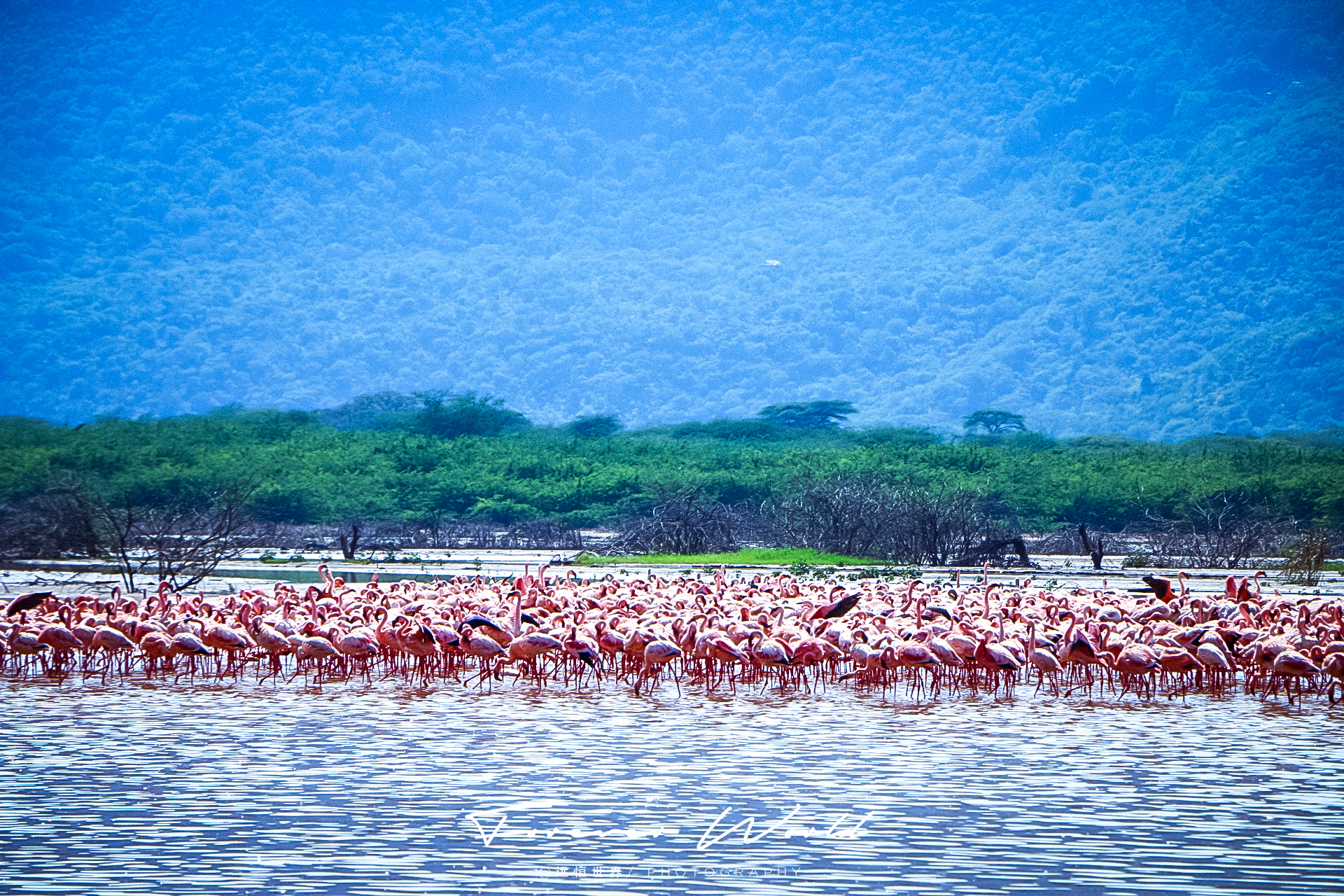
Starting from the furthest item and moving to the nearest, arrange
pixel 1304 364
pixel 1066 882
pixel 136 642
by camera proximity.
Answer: pixel 1304 364 → pixel 136 642 → pixel 1066 882

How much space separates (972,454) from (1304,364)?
206 ft

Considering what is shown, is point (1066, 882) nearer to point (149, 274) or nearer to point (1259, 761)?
point (1259, 761)

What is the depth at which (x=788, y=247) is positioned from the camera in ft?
400

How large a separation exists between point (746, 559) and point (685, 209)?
103 meters

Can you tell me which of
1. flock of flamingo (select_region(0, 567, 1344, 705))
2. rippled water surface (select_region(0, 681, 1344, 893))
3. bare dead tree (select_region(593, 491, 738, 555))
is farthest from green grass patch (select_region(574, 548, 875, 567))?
rippled water surface (select_region(0, 681, 1344, 893))

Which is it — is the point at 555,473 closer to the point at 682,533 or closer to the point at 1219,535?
the point at 682,533

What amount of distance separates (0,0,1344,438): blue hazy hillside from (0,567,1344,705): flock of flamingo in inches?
3434

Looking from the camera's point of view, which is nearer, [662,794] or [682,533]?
[662,794]

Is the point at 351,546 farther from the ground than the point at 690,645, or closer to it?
farther from the ground

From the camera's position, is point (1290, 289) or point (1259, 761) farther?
point (1290, 289)

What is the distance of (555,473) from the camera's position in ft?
148

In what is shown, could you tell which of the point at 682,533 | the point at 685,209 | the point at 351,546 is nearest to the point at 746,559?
the point at 682,533

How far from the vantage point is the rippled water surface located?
23.6ft

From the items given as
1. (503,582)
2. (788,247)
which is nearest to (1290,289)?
(788,247)
